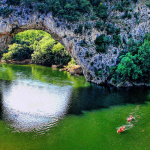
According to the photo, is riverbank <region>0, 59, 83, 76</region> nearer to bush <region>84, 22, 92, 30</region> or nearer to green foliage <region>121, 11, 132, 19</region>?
bush <region>84, 22, 92, 30</region>

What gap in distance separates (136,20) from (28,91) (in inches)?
953

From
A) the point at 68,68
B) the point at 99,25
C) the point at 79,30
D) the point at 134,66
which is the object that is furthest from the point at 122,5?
the point at 68,68

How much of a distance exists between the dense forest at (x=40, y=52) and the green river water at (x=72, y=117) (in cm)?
2413

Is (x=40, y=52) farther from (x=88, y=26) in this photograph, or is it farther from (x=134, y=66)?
(x=134, y=66)

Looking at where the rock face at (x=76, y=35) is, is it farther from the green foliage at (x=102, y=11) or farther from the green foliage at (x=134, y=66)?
the green foliage at (x=134, y=66)

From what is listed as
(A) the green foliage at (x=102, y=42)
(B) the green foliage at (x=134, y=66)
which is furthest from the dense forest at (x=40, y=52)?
(B) the green foliage at (x=134, y=66)

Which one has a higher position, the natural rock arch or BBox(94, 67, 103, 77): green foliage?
the natural rock arch

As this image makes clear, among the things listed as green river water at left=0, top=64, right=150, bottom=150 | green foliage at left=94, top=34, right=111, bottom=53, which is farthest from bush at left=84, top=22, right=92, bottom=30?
green river water at left=0, top=64, right=150, bottom=150

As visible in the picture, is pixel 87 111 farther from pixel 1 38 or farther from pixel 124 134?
pixel 1 38

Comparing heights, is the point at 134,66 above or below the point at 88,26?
below

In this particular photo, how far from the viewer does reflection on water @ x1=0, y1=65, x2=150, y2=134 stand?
1819cm

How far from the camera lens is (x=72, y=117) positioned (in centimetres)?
1895

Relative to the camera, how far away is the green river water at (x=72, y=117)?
1445 centimetres

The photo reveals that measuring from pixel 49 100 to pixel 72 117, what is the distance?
19.5ft
